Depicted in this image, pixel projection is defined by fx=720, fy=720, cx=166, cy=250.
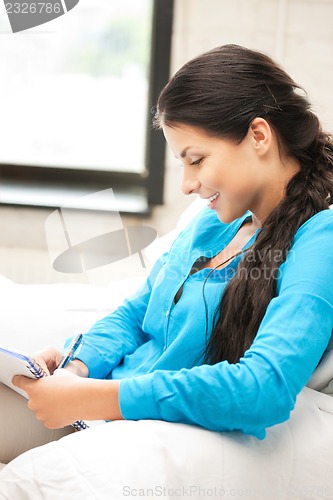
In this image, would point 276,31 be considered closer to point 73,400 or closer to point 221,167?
point 221,167

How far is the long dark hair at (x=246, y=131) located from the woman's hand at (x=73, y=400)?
206mm

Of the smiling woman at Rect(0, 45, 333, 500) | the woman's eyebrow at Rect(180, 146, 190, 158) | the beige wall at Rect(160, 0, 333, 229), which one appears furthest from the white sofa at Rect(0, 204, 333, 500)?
the beige wall at Rect(160, 0, 333, 229)

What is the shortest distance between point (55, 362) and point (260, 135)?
54 cm

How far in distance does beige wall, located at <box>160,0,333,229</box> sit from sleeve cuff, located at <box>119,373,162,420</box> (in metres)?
1.79

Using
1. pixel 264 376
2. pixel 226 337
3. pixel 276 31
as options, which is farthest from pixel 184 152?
pixel 276 31

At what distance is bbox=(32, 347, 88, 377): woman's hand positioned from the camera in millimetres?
1286

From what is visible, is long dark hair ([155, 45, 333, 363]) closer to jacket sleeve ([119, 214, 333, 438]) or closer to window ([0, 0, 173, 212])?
jacket sleeve ([119, 214, 333, 438])

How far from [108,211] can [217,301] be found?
1.68 meters

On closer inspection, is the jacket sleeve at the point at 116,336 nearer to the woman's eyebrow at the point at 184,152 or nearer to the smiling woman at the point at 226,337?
the smiling woman at the point at 226,337

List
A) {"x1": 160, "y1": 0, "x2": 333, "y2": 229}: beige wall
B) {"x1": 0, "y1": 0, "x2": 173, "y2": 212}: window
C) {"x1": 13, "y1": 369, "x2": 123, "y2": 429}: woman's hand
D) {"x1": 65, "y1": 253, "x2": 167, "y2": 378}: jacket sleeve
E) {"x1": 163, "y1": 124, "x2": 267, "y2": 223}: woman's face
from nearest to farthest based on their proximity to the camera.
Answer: {"x1": 13, "y1": 369, "x2": 123, "y2": 429}: woman's hand, {"x1": 163, "y1": 124, "x2": 267, "y2": 223}: woman's face, {"x1": 65, "y1": 253, "x2": 167, "y2": 378}: jacket sleeve, {"x1": 160, "y1": 0, "x2": 333, "y2": 229}: beige wall, {"x1": 0, "y1": 0, "x2": 173, "y2": 212}: window

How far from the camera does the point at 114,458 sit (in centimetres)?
95

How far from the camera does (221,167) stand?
1.19 metres

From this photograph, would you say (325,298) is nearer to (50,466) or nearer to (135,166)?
(50,466)

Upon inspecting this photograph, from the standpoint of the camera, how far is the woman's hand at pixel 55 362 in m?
1.29
